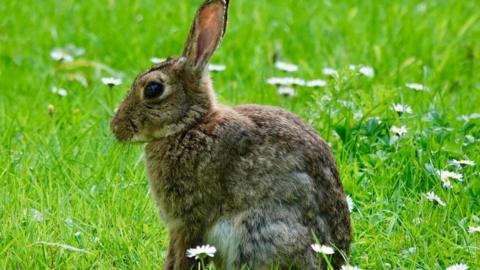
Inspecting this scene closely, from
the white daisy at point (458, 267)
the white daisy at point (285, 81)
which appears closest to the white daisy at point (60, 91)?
the white daisy at point (285, 81)

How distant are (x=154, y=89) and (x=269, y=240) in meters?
0.81

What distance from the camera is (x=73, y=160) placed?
5293 mm

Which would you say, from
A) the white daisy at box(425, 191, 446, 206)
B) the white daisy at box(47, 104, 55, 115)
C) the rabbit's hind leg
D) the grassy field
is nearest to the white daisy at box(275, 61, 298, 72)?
the grassy field

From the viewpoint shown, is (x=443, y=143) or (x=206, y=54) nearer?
(x=206, y=54)

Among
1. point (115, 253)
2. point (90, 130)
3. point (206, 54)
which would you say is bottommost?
point (115, 253)

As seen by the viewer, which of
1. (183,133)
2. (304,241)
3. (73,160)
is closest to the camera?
(304,241)

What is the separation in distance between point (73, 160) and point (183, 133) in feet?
3.42

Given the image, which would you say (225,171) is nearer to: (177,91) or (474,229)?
(177,91)

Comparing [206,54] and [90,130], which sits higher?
[206,54]

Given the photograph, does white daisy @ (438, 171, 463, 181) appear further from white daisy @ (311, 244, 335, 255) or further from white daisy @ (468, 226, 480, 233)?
white daisy @ (311, 244, 335, 255)

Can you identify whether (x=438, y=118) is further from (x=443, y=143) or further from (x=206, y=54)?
(x=206, y=54)

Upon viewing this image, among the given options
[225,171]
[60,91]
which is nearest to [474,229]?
[225,171]

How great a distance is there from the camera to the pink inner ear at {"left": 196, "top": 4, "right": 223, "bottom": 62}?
4.47 m

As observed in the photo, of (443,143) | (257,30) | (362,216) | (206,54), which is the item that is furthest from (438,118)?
(257,30)
